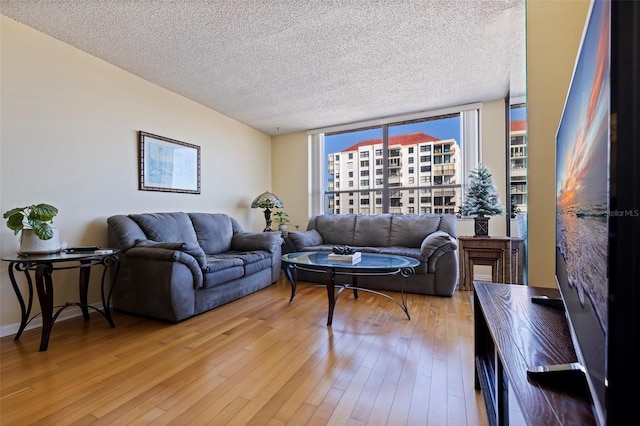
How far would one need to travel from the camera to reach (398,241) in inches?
150

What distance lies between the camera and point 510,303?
1.16 meters

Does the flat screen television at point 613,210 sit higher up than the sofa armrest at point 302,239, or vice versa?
the flat screen television at point 613,210

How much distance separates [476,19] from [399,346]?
8.34ft

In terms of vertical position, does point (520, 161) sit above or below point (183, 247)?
above

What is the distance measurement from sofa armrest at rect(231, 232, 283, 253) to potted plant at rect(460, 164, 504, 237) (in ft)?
7.62

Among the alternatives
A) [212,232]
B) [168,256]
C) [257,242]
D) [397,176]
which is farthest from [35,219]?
[397,176]

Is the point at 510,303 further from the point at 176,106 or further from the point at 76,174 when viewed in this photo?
the point at 176,106

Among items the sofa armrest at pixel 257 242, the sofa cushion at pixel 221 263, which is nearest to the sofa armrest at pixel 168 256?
the sofa cushion at pixel 221 263

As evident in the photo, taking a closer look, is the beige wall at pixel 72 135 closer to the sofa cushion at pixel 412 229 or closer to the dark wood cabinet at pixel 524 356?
the sofa cushion at pixel 412 229

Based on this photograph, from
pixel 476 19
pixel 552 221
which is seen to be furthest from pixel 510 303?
pixel 476 19

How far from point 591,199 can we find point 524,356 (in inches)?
18.2

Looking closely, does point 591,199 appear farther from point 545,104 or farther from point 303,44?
point 303,44

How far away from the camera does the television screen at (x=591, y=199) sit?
1.44 ft

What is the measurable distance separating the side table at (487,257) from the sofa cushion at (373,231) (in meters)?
0.98
